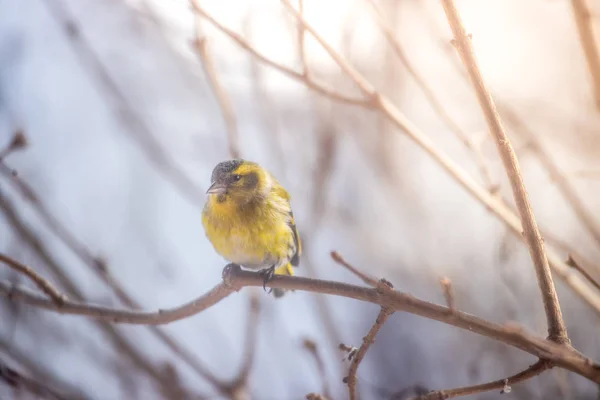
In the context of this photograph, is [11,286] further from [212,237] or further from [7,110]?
[7,110]

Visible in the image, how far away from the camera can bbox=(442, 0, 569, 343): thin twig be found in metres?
1.53

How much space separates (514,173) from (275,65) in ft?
3.18

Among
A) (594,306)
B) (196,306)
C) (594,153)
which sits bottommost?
(196,306)

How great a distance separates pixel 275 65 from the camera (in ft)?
6.96

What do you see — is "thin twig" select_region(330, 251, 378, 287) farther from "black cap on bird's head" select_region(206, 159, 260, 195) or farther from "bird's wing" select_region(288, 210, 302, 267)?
"bird's wing" select_region(288, 210, 302, 267)

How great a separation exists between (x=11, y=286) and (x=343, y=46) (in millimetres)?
2014

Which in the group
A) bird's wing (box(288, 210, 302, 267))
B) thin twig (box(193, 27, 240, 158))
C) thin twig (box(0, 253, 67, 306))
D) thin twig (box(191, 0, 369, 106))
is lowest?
thin twig (box(0, 253, 67, 306))

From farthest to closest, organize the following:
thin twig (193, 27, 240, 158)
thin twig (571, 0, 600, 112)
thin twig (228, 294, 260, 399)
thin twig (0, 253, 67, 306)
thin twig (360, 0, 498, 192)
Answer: thin twig (228, 294, 260, 399)
thin twig (193, 27, 240, 158)
thin twig (360, 0, 498, 192)
thin twig (0, 253, 67, 306)
thin twig (571, 0, 600, 112)

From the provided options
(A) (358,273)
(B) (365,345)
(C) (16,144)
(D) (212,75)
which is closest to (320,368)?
(B) (365,345)

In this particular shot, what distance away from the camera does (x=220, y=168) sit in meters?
3.04

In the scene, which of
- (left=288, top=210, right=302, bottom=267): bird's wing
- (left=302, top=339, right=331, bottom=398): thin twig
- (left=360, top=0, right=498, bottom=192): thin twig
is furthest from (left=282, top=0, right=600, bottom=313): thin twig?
(left=288, top=210, right=302, bottom=267): bird's wing

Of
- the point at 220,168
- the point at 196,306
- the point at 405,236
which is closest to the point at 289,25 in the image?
the point at 220,168

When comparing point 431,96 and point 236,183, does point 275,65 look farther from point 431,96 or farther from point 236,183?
point 236,183

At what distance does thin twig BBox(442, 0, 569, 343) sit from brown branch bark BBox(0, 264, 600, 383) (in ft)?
Answer: 0.56
